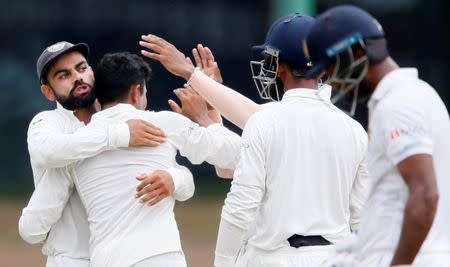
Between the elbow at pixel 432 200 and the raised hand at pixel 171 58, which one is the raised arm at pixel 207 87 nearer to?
the raised hand at pixel 171 58

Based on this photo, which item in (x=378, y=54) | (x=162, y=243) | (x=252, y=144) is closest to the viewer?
(x=378, y=54)

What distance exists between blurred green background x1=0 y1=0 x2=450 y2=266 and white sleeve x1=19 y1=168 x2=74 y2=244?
7174mm

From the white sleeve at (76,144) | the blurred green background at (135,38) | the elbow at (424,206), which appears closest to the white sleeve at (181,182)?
the white sleeve at (76,144)

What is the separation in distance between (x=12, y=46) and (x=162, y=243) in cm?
816

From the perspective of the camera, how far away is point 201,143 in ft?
17.0

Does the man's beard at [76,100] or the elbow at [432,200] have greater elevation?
the elbow at [432,200]

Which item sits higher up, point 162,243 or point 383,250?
point 383,250

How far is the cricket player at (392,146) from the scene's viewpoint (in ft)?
12.1

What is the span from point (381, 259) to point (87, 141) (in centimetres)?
155

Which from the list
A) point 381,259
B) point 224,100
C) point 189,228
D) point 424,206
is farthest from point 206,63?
point 189,228

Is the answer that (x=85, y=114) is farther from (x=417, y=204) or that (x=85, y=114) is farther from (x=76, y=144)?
(x=417, y=204)

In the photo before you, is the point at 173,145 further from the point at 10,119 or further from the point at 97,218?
the point at 10,119

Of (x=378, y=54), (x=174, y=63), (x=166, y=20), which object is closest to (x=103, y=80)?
(x=174, y=63)

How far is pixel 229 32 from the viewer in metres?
12.9
